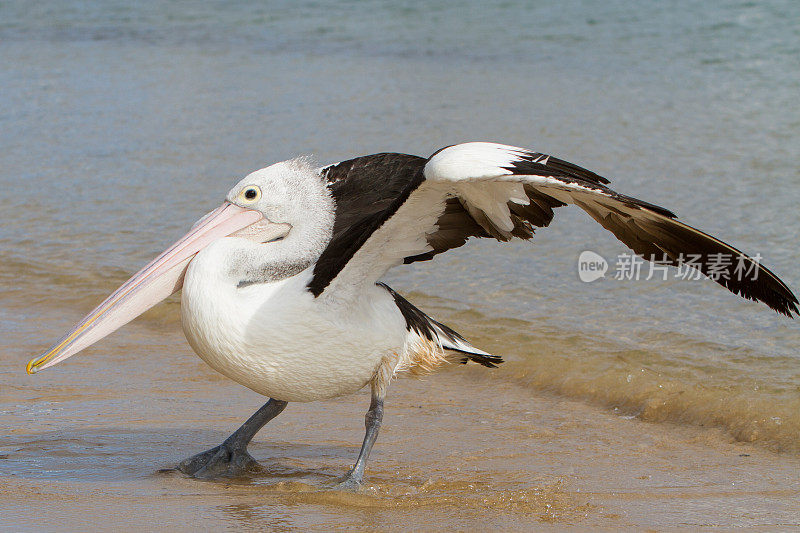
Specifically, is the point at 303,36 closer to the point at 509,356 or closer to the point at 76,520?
the point at 509,356

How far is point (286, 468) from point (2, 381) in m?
1.60

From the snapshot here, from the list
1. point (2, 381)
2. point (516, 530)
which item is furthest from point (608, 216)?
point (2, 381)

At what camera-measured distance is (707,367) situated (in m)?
5.30

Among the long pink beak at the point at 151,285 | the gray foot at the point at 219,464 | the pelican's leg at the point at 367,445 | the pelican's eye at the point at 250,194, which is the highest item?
the pelican's eye at the point at 250,194

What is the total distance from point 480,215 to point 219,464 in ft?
4.72

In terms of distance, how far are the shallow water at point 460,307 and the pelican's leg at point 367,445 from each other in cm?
10

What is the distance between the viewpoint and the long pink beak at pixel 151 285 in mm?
4051

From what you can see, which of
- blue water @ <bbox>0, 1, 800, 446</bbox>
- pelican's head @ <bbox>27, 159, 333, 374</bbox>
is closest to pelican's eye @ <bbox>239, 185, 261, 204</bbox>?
pelican's head @ <bbox>27, 159, 333, 374</bbox>

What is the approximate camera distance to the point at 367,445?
4148 mm

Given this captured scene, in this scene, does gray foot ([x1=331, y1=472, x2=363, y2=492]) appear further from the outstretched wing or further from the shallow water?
the outstretched wing

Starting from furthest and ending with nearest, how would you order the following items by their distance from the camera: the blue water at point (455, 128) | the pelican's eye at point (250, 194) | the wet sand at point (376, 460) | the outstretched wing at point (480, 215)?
the blue water at point (455, 128)
the pelican's eye at point (250, 194)
the wet sand at point (376, 460)
the outstretched wing at point (480, 215)

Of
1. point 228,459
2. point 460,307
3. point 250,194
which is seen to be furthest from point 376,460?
point 460,307

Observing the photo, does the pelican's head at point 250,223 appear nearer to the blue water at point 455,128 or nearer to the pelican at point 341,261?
the pelican at point 341,261

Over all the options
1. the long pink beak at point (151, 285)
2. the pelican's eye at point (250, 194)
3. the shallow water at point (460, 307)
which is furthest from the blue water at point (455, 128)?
the pelican's eye at point (250, 194)
